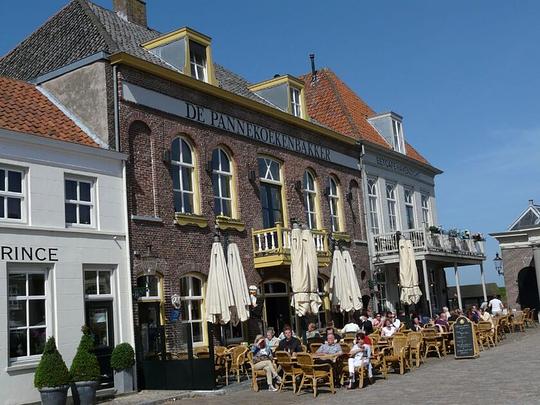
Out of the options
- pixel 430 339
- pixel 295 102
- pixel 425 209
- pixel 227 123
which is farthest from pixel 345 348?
pixel 425 209

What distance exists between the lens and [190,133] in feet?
62.9

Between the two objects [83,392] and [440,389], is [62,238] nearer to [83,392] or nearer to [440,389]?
[83,392]

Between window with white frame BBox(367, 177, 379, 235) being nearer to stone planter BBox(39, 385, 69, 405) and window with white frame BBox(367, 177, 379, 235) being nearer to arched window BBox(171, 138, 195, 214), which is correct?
arched window BBox(171, 138, 195, 214)

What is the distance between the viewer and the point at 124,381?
15406mm

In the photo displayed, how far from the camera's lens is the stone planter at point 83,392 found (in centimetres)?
1375

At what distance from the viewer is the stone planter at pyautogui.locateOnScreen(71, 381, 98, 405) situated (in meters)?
13.8

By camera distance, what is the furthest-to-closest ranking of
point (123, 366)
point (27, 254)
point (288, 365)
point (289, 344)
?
point (289, 344)
point (123, 366)
point (288, 365)
point (27, 254)

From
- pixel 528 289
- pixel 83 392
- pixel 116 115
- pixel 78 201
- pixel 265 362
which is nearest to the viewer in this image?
pixel 83 392

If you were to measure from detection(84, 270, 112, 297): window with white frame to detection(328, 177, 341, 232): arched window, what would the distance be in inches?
435

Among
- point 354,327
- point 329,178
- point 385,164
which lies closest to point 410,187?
point 385,164

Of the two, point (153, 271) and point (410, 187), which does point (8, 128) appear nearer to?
point (153, 271)

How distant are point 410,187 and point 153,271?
17.6 m

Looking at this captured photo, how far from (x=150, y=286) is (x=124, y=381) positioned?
8.71 ft

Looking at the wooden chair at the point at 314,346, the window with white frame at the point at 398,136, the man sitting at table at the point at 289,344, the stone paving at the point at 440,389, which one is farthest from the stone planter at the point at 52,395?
the window with white frame at the point at 398,136
